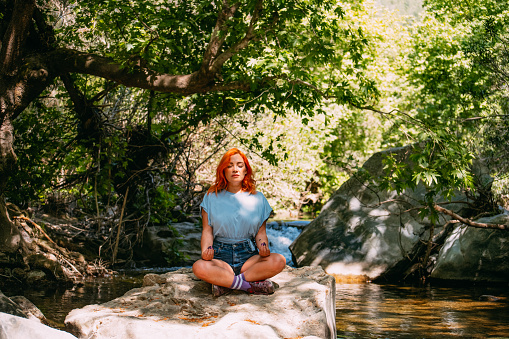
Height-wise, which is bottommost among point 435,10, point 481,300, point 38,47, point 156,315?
point 481,300

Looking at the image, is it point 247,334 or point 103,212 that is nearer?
point 247,334

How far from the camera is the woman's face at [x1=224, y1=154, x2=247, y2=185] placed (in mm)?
4430

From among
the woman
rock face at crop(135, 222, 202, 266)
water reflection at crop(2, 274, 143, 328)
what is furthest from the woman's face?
rock face at crop(135, 222, 202, 266)

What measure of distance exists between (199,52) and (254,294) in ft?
18.6

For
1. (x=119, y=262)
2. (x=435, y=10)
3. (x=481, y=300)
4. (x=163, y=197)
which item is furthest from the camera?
(x=435, y=10)

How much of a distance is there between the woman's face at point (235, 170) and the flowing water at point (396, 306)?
7.79 ft

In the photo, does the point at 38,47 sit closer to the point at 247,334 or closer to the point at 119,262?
the point at 119,262

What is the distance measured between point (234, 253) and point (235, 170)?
30.4 inches

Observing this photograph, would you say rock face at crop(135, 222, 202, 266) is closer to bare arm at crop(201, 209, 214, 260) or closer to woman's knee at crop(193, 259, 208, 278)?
bare arm at crop(201, 209, 214, 260)

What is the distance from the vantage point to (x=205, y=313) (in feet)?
12.7

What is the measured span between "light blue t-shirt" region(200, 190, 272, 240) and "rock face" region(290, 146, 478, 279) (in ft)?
17.7

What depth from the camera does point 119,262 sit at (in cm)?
985

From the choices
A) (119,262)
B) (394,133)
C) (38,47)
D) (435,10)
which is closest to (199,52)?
(38,47)

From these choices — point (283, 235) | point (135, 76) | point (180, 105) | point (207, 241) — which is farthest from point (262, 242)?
point (283, 235)
